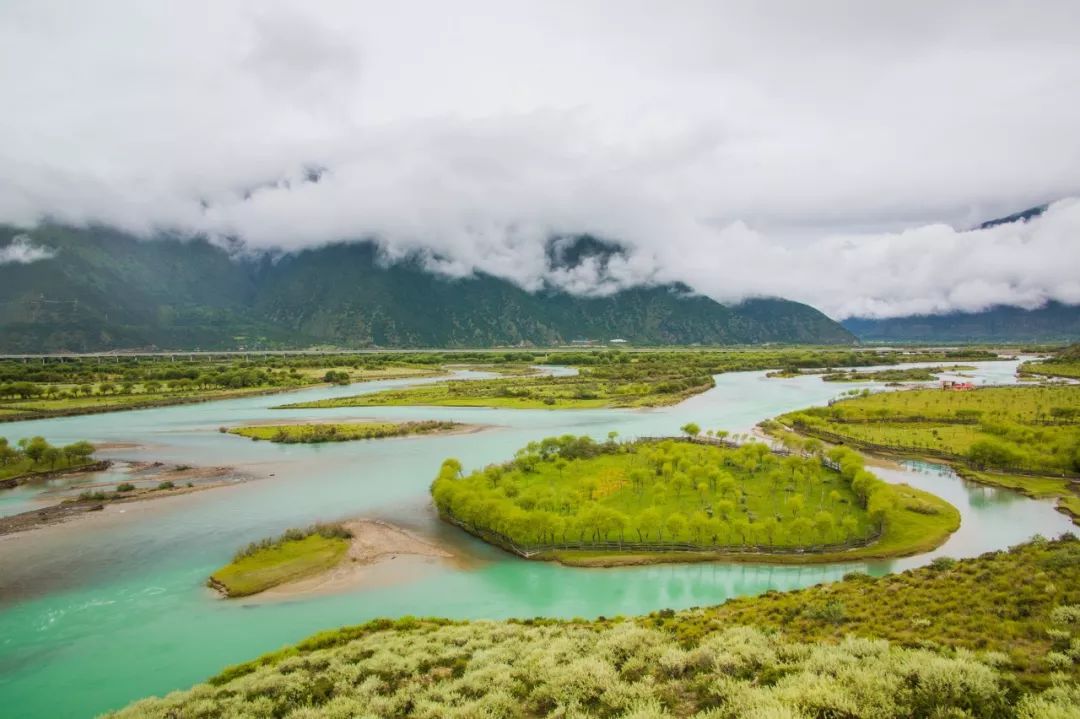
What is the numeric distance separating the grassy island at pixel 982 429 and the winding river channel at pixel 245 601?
586 centimetres

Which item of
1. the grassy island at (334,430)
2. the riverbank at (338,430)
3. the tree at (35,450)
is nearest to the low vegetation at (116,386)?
the riverbank at (338,430)

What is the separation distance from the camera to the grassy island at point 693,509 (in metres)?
44.9

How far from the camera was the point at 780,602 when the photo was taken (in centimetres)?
3078

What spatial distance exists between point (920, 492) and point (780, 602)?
38537 millimetres

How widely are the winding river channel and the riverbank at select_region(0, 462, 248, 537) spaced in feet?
6.99

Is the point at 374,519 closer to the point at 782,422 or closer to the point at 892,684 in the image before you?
the point at 892,684

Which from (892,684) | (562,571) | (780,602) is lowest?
(562,571)

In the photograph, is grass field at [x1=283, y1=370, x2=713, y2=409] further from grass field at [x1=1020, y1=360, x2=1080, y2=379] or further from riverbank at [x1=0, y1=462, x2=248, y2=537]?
grass field at [x1=1020, y1=360, x2=1080, y2=379]

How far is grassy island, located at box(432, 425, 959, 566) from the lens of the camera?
147ft

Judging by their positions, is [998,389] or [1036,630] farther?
[998,389]

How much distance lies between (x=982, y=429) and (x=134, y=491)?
11743cm

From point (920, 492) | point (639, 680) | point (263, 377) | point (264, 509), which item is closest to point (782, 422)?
point (920, 492)

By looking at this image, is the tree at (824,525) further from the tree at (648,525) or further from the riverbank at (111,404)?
the riverbank at (111,404)

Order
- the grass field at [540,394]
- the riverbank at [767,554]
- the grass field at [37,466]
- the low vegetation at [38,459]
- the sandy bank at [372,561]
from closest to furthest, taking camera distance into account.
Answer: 1. the sandy bank at [372,561]
2. the riverbank at [767,554]
3. the grass field at [37,466]
4. the low vegetation at [38,459]
5. the grass field at [540,394]
